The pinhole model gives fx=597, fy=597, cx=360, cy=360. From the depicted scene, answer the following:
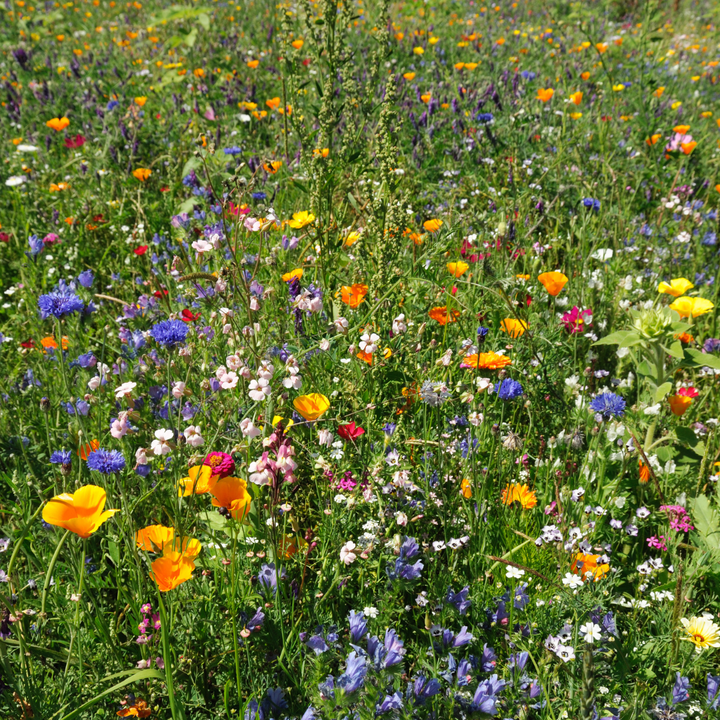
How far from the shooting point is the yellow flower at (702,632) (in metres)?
1.32

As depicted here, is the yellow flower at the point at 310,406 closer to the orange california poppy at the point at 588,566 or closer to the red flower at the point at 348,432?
the red flower at the point at 348,432

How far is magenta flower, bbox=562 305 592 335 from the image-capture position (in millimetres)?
2268

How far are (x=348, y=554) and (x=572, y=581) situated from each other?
1.74 ft

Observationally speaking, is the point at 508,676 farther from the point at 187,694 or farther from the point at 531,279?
the point at 531,279

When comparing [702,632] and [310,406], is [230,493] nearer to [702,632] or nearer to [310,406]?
[310,406]

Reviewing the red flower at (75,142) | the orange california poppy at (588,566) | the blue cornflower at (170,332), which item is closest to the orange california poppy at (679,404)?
the orange california poppy at (588,566)

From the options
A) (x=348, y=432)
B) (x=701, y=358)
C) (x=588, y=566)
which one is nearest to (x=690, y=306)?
(x=701, y=358)

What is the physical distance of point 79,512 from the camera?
110cm

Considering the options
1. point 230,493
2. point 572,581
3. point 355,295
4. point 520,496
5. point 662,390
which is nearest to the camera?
point 230,493

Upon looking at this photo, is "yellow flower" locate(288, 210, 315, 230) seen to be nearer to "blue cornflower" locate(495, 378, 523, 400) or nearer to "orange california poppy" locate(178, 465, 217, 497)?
"blue cornflower" locate(495, 378, 523, 400)

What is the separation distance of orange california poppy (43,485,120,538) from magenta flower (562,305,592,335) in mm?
1748

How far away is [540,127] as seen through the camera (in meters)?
3.87

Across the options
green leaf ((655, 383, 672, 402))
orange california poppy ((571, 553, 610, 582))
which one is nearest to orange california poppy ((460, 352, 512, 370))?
green leaf ((655, 383, 672, 402))

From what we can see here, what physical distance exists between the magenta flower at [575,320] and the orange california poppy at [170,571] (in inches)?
64.1
